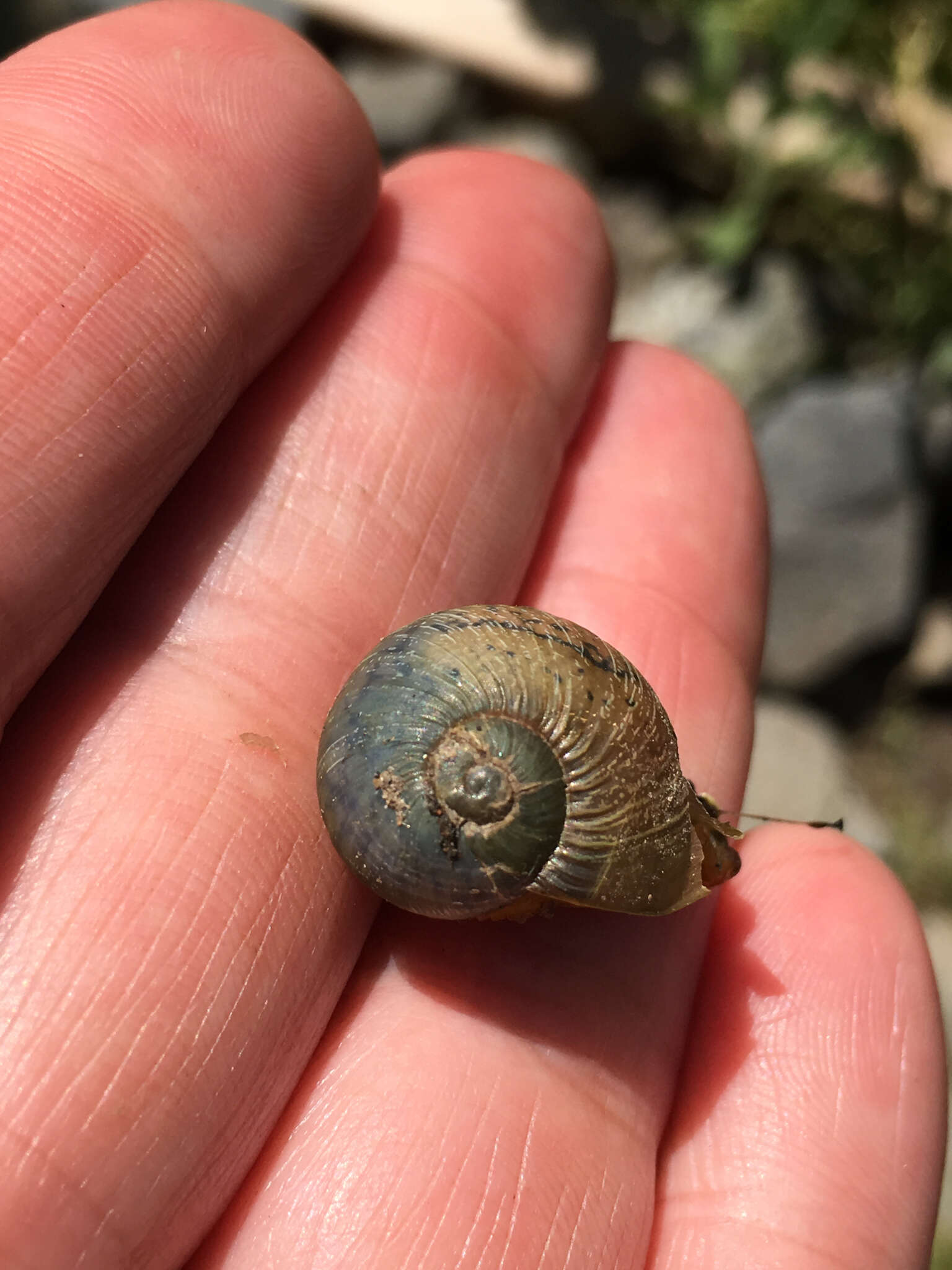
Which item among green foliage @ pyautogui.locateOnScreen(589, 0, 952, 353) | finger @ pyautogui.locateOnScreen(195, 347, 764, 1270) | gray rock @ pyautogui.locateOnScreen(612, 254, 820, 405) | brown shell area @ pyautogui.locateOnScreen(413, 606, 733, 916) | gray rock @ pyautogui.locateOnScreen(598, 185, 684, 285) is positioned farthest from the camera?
gray rock @ pyautogui.locateOnScreen(598, 185, 684, 285)

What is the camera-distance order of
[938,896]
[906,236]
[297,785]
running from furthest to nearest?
[906,236] < [938,896] < [297,785]

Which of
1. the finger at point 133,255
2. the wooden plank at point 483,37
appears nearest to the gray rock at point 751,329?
the wooden plank at point 483,37

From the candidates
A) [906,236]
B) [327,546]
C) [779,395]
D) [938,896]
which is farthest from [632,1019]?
[906,236]

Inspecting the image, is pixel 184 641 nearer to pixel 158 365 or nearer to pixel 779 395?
pixel 158 365

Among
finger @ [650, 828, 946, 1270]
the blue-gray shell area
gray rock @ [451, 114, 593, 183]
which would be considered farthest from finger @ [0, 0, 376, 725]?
gray rock @ [451, 114, 593, 183]

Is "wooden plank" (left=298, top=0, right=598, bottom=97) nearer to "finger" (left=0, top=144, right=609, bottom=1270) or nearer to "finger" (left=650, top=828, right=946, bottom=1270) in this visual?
"finger" (left=0, top=144, right=609, bottom=1270)

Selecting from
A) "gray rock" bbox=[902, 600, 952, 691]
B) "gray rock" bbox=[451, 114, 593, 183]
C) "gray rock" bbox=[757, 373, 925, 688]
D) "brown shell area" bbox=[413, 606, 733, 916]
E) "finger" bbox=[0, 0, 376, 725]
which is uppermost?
"finger" bbox=[0, 0, 376, 725]

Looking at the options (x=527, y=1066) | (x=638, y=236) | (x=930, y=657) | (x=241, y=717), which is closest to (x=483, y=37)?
(x=638, y=236)
